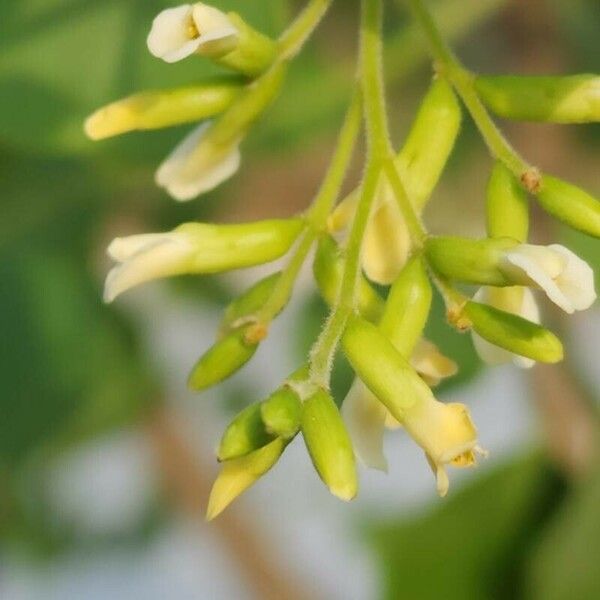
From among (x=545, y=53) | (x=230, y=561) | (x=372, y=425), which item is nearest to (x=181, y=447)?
(x=230, y=561)

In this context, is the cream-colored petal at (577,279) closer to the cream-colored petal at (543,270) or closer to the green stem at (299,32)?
the cream-colored petal at (543,270)

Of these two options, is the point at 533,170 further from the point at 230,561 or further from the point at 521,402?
the point at 230,561

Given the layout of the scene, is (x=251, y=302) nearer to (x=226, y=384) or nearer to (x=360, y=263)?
(x=360, y=263)

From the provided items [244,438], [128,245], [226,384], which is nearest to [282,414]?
[244,438]

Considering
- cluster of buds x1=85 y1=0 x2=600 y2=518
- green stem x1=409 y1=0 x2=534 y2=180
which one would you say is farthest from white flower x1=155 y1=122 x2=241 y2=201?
green stem x1=409 y1=0 x2=534 y2=180

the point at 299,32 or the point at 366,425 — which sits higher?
the point at 299,32

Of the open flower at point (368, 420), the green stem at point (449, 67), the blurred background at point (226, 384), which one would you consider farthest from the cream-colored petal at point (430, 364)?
the blurred background at point (226, 384)
